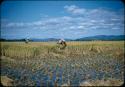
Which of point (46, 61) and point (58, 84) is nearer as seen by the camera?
point (58, 84)

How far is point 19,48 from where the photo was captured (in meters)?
3.64

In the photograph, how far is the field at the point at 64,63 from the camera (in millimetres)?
3389

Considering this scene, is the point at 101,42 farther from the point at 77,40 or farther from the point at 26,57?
the point at 26,57

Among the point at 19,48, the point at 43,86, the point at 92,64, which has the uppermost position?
the point at 19,48

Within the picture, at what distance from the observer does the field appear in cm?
339

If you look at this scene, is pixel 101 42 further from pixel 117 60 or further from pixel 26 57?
pixel 26 57

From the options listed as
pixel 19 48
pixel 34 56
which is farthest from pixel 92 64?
pixel 19 48

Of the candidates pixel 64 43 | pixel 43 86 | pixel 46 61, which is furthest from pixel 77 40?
pixel 43 86

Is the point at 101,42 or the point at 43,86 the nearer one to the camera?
the point at 43,86

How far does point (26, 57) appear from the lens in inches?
144

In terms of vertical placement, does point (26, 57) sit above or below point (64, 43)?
below

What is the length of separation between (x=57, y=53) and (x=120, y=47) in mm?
1198

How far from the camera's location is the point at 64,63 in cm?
350

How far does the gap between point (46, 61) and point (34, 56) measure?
266mm
